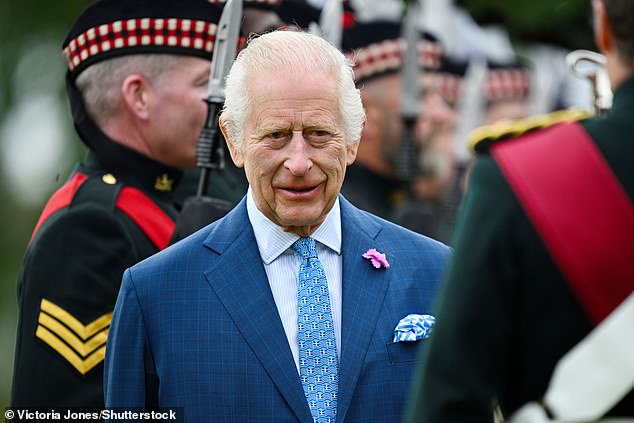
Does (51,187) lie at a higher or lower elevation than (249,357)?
higher

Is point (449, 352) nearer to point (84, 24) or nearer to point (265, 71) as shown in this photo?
point (265, 71)

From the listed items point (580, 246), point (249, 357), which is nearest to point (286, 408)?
point (249, 357)

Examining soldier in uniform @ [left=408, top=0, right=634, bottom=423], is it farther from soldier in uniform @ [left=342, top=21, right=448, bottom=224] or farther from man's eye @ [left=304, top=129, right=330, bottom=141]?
soldier in uniform @ [left=342, top=21, right=448, bottom=224]

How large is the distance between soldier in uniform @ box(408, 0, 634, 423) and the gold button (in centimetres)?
224

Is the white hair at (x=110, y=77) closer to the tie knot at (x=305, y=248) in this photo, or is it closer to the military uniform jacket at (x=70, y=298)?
the military uniform jacket at (x=70, y=298)

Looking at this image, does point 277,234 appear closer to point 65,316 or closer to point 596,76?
point 65,316

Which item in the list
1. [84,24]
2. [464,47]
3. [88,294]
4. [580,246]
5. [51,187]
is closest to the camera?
[580,246]

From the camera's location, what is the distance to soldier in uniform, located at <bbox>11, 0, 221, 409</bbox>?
189 inches

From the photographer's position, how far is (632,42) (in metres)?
3.16

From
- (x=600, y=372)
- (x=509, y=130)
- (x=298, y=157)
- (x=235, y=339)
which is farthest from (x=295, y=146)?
(x=600, y=372)

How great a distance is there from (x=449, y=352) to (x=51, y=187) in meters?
8.72

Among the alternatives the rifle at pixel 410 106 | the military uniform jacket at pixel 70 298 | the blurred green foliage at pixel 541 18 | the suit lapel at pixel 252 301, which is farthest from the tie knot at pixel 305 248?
the blurred green foliage at pixel 541 18

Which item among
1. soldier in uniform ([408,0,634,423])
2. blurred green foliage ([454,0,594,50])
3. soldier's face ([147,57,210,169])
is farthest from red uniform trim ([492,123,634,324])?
blurred green foliage ([454,0,594,50])

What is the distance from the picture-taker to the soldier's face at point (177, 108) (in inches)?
219
